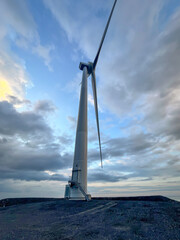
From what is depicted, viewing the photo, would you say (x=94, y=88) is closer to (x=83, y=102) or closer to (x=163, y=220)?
(x=83, y=102)

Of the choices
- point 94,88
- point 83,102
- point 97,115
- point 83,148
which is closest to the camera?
point 83,148

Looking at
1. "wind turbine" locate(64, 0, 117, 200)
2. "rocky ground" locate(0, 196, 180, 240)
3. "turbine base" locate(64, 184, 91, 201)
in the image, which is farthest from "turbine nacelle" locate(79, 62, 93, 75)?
"rocky ground" locate(0, 196, 180, 240)

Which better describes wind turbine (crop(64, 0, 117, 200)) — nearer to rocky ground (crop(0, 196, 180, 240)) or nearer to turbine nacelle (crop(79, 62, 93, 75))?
turbine nacelle (crop(79, 62, 93, 75))

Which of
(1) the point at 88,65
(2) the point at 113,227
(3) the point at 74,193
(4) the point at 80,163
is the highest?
(1) the point at 88,65

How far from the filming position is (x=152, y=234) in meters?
9.88

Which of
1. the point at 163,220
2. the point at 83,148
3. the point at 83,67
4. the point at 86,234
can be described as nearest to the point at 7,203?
the point at 83,148

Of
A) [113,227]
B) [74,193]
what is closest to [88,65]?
[74,193]

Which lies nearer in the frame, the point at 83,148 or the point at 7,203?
the point at 83,148

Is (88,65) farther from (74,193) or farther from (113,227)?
(113,227)

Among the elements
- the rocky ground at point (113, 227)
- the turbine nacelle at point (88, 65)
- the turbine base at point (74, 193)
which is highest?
the turbine nacelle at point (88, 65)

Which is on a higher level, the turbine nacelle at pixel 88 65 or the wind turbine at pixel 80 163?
the turbine nacelle at pixel 88 65

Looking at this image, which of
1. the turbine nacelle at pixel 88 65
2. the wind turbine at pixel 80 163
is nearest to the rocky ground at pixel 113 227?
the wind turbine at pixel 80 163

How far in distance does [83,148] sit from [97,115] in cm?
1104

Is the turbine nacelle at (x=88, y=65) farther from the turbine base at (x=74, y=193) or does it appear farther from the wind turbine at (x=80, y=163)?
the turbine base at (x=74, y=193)
